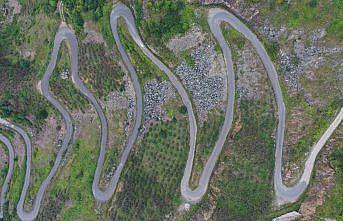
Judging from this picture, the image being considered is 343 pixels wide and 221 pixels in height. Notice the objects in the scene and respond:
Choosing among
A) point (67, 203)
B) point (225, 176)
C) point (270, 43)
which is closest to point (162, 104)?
point (225, 176)

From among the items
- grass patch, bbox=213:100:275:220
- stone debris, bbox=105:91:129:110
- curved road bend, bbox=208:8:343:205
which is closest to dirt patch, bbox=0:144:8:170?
stone debris, bbox=105:91:129:110

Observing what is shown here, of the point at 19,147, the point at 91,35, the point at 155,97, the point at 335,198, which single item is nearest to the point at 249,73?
the point at 155,97

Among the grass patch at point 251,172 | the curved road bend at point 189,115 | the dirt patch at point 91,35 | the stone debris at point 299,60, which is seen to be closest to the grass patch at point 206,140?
the curved road bend at point 189,115

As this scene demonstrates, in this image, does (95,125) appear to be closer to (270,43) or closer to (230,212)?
(230,212)

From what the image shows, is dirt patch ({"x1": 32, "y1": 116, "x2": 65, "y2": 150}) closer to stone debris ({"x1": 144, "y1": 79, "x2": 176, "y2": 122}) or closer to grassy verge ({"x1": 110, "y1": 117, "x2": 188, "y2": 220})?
grassy verge ({"x1": 110, "y1": 117, "x2": 188, "y2": 220})

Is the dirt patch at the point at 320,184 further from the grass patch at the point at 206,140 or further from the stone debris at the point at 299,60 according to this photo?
the grass patch at the point at 206,140
